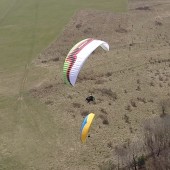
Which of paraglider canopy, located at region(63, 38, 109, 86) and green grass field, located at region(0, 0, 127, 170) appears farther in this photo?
green grass field, located at region(0, 0, 127, 170)

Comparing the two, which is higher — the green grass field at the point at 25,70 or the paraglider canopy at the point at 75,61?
the paraglider canopy at the point at 75,61

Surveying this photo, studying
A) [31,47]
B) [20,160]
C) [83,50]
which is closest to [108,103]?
[83,50]

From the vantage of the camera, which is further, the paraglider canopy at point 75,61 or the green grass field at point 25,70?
the green grass field at point 25,70

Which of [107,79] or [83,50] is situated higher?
[83,50]

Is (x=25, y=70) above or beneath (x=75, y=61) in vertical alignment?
beneath

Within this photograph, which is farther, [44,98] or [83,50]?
[44,98]

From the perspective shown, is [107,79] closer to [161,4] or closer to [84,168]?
[84,168]

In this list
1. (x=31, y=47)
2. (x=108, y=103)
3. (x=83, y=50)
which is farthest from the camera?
(x=31, y=47)

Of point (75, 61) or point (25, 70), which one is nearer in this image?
point (75, 61)
